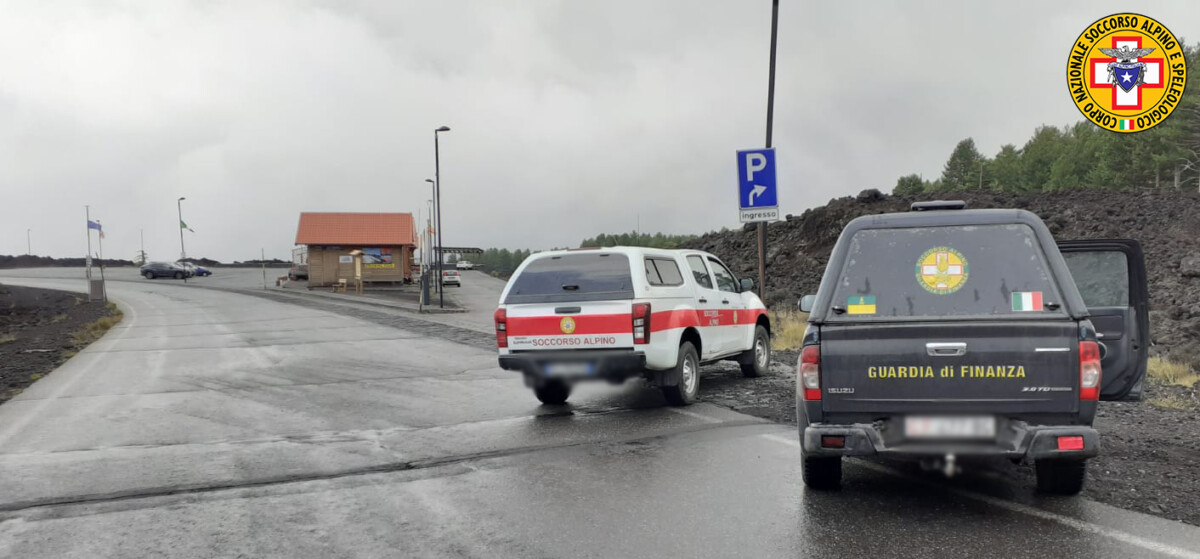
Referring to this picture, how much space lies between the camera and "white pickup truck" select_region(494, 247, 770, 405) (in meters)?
8.52

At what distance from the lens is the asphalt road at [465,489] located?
445cm

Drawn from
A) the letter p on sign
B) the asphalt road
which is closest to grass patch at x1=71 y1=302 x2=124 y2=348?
the asphalt road

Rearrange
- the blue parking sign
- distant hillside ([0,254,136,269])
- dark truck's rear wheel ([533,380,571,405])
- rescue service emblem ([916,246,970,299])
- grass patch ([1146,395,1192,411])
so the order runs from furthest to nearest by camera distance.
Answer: distant hillside ([0,254,136,269])
the blue parking sign
dark truck's rear wheel ([533,380,571,405])
grass patch ([1146,395,1192,411])
rescue service emblem ([916,246,970,299])

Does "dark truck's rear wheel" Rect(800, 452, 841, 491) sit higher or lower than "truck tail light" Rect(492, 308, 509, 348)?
lower

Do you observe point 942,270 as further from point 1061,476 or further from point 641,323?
point 641,323

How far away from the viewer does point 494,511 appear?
512cm

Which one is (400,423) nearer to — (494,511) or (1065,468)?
(494,511)

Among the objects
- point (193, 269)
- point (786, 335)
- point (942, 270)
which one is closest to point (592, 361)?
point (942, 270)

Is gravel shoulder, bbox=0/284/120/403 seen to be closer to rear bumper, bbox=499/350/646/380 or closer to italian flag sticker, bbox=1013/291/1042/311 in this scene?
rear bumper, bbox=499/350/646/380

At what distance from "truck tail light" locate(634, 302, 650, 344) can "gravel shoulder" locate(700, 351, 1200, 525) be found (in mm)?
1439

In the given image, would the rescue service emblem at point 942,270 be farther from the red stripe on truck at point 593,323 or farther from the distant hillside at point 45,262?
the distant hillside at point 45,262

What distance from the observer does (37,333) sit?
2255cm

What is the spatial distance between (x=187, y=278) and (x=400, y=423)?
69275 mm

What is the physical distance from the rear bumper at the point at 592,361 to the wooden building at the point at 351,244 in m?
46.9
